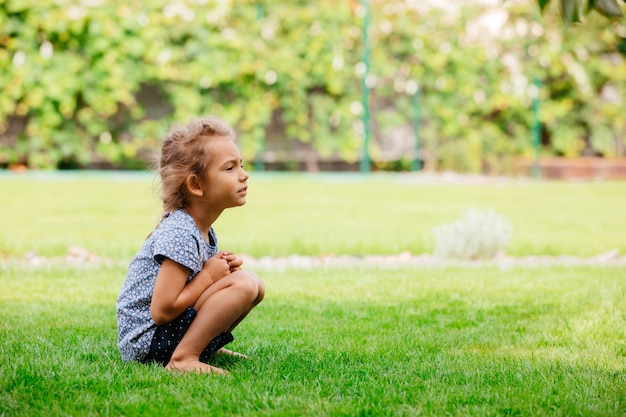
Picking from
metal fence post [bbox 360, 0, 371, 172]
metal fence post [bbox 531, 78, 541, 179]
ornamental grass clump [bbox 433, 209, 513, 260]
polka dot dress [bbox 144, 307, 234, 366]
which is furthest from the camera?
metal fence post [bbox 531, 78, 541, 179]

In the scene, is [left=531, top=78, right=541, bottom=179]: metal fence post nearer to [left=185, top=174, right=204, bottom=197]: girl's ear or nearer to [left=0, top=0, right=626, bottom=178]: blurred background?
[left=0, top=0, right=626, bottom=178]: blurred background

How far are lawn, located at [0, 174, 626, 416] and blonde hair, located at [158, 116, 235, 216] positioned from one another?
635 mm

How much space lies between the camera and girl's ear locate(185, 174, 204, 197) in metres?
3.00

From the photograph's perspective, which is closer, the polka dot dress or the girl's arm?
the girl's arm

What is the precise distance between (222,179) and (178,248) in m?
0.31

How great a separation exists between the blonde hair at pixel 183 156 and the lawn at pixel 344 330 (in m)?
0.64

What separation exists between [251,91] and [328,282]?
889cm

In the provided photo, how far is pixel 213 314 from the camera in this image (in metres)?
2.88

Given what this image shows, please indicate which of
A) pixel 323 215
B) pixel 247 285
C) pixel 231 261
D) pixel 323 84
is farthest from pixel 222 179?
pixel 323 84

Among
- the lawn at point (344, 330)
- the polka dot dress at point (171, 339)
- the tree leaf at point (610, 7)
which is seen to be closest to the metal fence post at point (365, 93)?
the lawn at point (344, 330)

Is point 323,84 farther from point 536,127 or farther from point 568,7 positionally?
point 568,7

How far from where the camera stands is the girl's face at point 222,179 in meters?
3.01

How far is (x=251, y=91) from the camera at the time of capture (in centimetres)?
1355

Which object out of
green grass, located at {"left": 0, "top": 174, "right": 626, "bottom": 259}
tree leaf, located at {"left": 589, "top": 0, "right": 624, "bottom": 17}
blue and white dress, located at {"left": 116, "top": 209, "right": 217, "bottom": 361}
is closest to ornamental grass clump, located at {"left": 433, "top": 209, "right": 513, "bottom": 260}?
green grass, located at {"left": 0, "top": 174, "right": 626, "bottom": 259}
